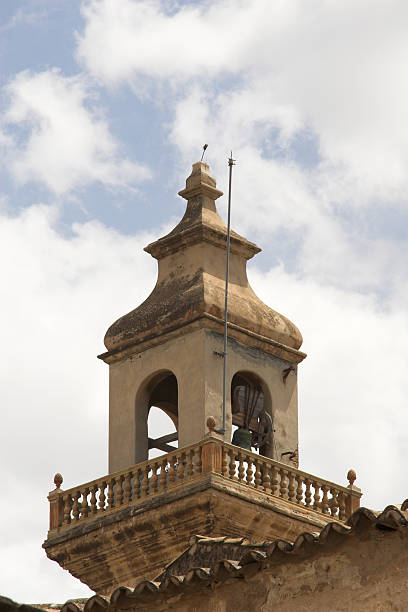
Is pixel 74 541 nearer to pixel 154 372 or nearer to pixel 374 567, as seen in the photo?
pixel 154 372

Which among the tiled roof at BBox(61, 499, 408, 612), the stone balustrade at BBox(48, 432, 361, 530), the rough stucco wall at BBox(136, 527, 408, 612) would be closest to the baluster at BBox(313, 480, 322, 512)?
the stone balustrade at BBox(48, 432, 361, 530)

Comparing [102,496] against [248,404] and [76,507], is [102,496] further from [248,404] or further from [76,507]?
[248,404]

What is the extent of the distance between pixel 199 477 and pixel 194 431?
4.40 ft

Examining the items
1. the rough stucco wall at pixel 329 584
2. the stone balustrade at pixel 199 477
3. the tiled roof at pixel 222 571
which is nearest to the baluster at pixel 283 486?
the stone balustrade at pixel 199 477

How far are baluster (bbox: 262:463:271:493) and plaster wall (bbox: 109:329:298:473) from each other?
3.21 ft

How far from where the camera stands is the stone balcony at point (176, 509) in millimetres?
26078

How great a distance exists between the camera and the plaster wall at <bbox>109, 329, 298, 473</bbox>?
2766cm

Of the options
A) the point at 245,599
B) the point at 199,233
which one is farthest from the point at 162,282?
the point at 245,599

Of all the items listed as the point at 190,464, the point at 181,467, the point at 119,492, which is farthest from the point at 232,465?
the point at 119,492

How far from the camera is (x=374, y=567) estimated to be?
52.7 ft

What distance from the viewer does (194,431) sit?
27344 millimetres

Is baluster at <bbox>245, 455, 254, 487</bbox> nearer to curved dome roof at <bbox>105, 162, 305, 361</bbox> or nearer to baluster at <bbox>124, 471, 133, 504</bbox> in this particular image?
baluster at <bbox>124, 471, 133, 504</bbox>

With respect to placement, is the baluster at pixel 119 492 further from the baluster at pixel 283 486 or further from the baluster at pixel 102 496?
the baluster at pixel 283 486

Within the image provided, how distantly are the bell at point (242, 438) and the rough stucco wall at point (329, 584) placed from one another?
10.9m
